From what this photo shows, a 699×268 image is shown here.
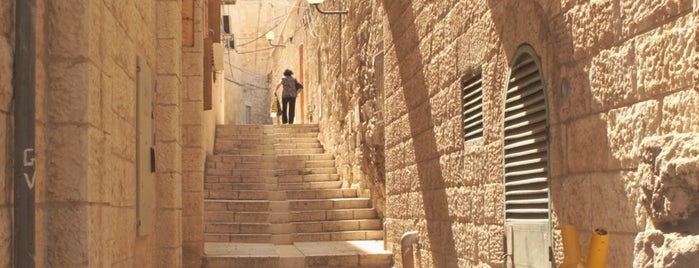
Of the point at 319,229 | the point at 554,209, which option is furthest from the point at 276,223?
the point at 554,209

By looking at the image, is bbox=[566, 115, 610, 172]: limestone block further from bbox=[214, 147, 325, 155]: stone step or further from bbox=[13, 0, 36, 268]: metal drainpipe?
bbox=[214, 147, 325, 155]: stone step

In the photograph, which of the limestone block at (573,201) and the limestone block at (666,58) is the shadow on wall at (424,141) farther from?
the limestone block at (666,58)

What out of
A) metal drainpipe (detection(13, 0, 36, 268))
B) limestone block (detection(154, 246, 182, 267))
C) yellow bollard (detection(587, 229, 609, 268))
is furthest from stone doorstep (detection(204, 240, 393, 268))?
yellow bollard (detection(587, 229, 609, 268))

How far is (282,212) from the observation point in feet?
42.3

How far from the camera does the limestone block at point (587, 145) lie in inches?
157

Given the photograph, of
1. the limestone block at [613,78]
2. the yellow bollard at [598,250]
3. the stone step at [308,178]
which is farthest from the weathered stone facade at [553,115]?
the stone step at [308,178]

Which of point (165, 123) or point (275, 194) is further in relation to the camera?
point (275, 194)

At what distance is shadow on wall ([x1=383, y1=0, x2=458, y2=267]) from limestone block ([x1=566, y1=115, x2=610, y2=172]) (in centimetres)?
261

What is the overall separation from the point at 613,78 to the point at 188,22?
585 cm

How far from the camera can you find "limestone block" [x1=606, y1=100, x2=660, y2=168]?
11.4ft

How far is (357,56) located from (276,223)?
8.02 feet

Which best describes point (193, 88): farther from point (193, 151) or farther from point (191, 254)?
point (191, 254)

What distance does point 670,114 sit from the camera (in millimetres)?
3314

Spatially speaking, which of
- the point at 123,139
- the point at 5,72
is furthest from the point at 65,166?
the point at 123,139
